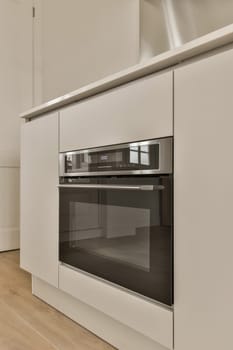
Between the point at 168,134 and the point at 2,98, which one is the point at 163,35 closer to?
the point at 2,98

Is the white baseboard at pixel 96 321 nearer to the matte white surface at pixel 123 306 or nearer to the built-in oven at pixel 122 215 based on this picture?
the matte white surface at pixel 123 306

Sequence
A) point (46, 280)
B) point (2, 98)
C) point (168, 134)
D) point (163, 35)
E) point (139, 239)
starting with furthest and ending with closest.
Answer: point (2, 98) < point (163, 35) < point (46, 280) < point (139, 239) < point (168, 134)

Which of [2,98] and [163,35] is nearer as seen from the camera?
[163,35]

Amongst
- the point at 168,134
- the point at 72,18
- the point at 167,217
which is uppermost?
the point at 72,18

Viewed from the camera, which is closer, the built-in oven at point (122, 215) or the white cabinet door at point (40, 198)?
the built-in oven at point (122, 215)

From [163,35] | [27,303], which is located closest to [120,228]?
[27,303]

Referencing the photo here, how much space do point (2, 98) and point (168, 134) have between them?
2145 millimetres

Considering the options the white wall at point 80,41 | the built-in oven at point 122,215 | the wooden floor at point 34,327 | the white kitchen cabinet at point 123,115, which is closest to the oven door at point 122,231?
the built-in oven at point 122,215

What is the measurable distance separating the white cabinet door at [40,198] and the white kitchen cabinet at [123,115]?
0.16m

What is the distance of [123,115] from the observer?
1002 millimetres

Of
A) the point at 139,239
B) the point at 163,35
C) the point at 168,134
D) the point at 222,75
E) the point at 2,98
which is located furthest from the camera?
the point at 2,98

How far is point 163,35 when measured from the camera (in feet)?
7.67

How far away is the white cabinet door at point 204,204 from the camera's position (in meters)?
0.72

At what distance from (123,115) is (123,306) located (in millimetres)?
606
